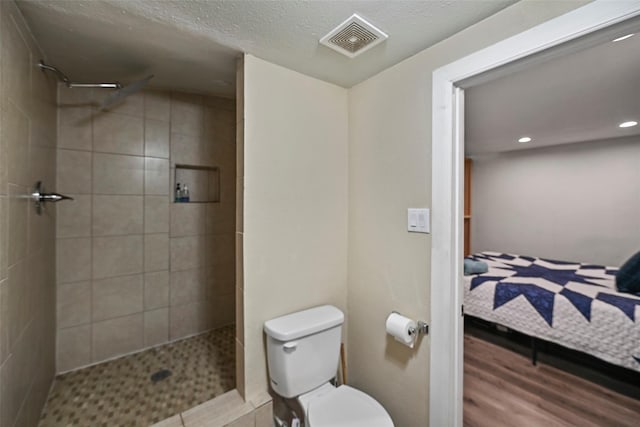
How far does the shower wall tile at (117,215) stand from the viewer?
1.97 metres

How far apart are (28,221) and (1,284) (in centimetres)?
42

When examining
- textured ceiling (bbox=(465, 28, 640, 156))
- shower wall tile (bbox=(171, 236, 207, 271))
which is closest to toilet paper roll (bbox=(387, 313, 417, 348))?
textured ceiling (bbox=(465, 28, 640, 156))

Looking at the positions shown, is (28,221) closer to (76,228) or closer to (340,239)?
(76,228)

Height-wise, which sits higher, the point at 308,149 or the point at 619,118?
the point at 619,118

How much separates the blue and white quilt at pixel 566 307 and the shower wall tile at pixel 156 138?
122 inches

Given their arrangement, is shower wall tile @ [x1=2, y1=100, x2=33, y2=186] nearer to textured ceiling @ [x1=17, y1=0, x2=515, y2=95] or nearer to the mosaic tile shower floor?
textured ceiling @ [x1=17, y1=0, x2=515, y2=95]

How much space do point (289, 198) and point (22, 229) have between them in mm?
1200

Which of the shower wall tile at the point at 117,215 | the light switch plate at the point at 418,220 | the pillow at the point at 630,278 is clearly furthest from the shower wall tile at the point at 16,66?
the pillow at the point at 630,278

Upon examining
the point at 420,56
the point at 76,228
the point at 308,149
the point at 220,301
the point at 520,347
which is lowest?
the point at 520,347

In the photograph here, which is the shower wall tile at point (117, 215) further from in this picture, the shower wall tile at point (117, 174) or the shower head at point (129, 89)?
the shower head at point (129, 89)

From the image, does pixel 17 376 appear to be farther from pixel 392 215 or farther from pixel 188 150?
pixel 392 215

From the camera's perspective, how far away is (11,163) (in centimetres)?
103

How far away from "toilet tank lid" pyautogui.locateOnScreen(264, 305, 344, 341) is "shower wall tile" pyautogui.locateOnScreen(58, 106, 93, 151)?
1.85 meters

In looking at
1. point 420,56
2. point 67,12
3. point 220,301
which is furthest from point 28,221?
point 420,56
